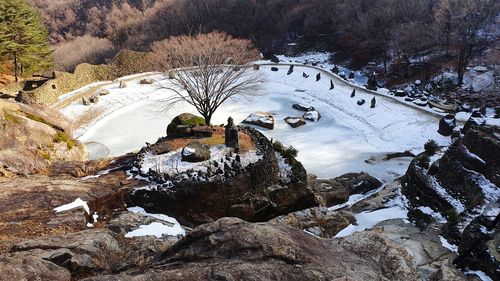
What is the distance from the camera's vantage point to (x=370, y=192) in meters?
19.0

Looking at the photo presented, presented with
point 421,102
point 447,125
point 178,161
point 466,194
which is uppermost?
point 178,161

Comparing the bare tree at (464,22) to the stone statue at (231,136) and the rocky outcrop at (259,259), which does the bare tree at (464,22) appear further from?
the rocky outcrop at (259,259)

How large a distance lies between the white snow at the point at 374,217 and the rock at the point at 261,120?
1220 centimetres

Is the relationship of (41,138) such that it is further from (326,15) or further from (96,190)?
(326,15)

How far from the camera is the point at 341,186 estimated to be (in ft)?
62.7

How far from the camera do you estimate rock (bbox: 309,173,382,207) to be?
713 inches

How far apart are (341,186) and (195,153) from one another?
8166 millimetres

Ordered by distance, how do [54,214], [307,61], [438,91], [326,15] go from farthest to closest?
1. [326,15]
2. [307,61]
3. [438,91]
4. [54,214]

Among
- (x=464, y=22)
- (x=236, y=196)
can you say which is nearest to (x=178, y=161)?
(x=236, y=196)

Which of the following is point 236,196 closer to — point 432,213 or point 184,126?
point 184,126

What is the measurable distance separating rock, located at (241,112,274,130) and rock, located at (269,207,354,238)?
13356mm

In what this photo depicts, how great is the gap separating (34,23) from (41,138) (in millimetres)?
23385

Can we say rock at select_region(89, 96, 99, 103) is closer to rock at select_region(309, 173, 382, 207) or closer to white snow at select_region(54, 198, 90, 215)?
rock at select_region(309, 173, 382, 207)

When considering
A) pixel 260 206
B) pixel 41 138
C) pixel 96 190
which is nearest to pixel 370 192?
pixel 260 206
